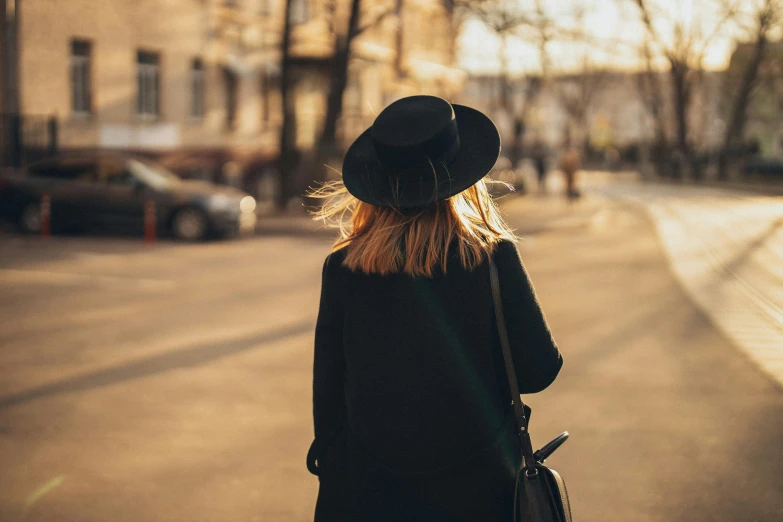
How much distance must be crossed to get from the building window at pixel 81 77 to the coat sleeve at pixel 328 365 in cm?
2419

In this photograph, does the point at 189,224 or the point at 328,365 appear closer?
the point at 328,365

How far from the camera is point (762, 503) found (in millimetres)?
4809

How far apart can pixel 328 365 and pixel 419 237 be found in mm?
460

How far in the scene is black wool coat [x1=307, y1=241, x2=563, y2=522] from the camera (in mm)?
2451

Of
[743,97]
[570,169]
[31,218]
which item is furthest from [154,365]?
[743,97]

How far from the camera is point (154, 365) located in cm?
806

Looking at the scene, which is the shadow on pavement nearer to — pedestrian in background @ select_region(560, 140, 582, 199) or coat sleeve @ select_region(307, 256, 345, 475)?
coat sleeve @ select_region(307, 256, 345, 475)

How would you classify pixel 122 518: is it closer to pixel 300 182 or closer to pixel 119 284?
pixel 119 284

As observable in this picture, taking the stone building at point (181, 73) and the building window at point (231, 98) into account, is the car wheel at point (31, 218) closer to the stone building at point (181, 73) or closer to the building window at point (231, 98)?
the stone building at point (181, 73)

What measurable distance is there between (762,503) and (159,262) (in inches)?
466

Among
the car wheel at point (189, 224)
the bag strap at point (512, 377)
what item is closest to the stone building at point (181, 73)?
the car wheel at point (189, 224)

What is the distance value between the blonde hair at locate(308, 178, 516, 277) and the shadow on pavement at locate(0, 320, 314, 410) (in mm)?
4958

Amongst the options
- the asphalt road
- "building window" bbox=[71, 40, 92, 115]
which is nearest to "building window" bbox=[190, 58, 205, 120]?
"building window" bbox=[71, 40, 92, 115]

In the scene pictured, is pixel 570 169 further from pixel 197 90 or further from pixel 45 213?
pixel 45 213
